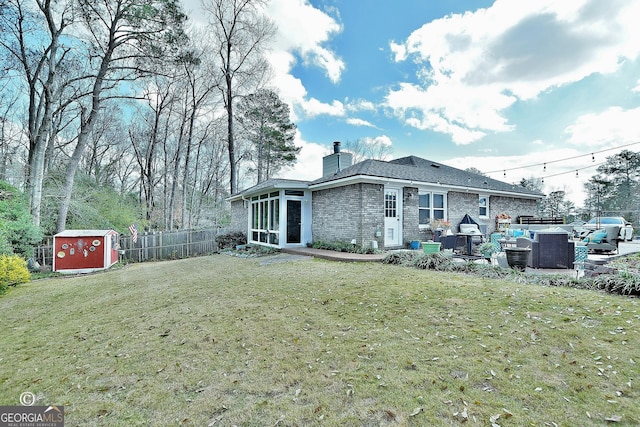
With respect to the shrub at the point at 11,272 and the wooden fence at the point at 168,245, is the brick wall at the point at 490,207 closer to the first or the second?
the wooden fence at the point at 168,245

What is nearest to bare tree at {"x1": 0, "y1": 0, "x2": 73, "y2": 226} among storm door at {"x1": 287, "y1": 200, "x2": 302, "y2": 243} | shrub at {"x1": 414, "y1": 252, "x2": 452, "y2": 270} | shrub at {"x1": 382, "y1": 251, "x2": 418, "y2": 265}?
storm door at {"x1": 287, "y1": 200, "x2": 302, "y2": 243}

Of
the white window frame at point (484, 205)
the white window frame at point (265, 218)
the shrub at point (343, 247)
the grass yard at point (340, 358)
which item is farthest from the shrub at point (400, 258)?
the white window frame at point (484, 205)

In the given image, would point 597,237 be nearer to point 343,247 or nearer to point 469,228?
point 469,228

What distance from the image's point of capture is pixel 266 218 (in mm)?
13391

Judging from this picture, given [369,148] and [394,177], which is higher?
[369,148]

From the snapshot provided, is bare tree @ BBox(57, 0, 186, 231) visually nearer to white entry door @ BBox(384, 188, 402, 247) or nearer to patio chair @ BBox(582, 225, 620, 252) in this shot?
white entry door @ BBox(384, 188, 402, 247)

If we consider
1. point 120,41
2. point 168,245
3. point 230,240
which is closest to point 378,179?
point 230,240

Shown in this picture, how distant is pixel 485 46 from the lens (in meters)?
10.2

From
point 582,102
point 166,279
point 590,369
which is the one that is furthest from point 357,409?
point 582,102

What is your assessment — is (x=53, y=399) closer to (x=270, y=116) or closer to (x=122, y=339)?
(x=122, y=339)

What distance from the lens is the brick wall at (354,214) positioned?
9992 millimetres

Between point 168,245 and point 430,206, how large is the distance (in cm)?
1288

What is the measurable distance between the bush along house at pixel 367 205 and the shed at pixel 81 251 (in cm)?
610

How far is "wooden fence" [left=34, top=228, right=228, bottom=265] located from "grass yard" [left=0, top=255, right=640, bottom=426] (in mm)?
8999
